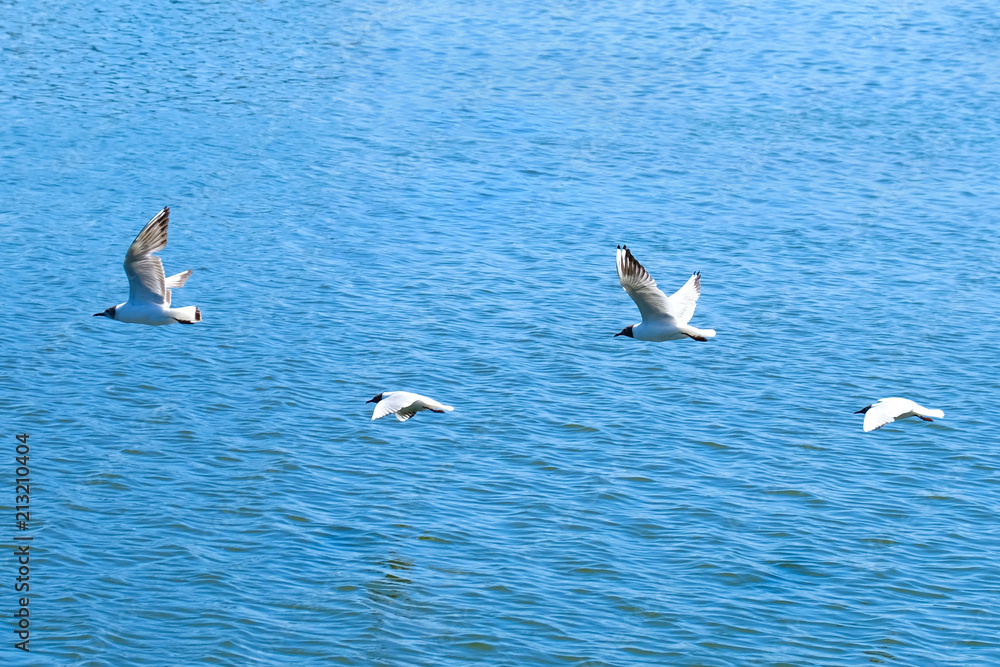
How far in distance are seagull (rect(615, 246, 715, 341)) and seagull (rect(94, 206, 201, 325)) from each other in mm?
6628

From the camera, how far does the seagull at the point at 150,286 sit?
20656mm

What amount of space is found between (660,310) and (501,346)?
8.51 metres

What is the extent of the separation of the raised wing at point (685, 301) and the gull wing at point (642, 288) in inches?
10.5

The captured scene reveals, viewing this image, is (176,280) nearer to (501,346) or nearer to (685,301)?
(501,346)

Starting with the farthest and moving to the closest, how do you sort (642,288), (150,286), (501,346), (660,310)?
(501,346) < (150,286) < (660,310) < (642,288)

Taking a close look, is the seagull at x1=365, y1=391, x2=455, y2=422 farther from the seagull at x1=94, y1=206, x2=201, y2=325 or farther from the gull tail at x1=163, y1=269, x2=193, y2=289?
the gull tail at x1=163, y1=269, x2=193, y2=289

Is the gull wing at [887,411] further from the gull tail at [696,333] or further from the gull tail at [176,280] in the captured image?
the gull tail at [176,280]

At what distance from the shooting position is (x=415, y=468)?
79.4 feet

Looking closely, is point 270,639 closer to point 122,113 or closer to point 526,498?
point 526,498

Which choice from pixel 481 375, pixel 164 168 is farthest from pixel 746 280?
pixel 164 168

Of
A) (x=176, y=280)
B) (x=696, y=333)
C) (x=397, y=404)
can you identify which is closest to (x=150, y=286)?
(x=176, y=280)

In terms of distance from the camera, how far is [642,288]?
1964cm

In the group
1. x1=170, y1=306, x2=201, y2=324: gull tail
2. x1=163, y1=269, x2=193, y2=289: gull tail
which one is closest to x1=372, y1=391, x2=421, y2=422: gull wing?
x1=170, y1=306, x2=201, y2=324: gull tail

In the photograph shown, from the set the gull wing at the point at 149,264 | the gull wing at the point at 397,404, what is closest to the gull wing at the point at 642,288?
the gull wing at the point at 397,404
